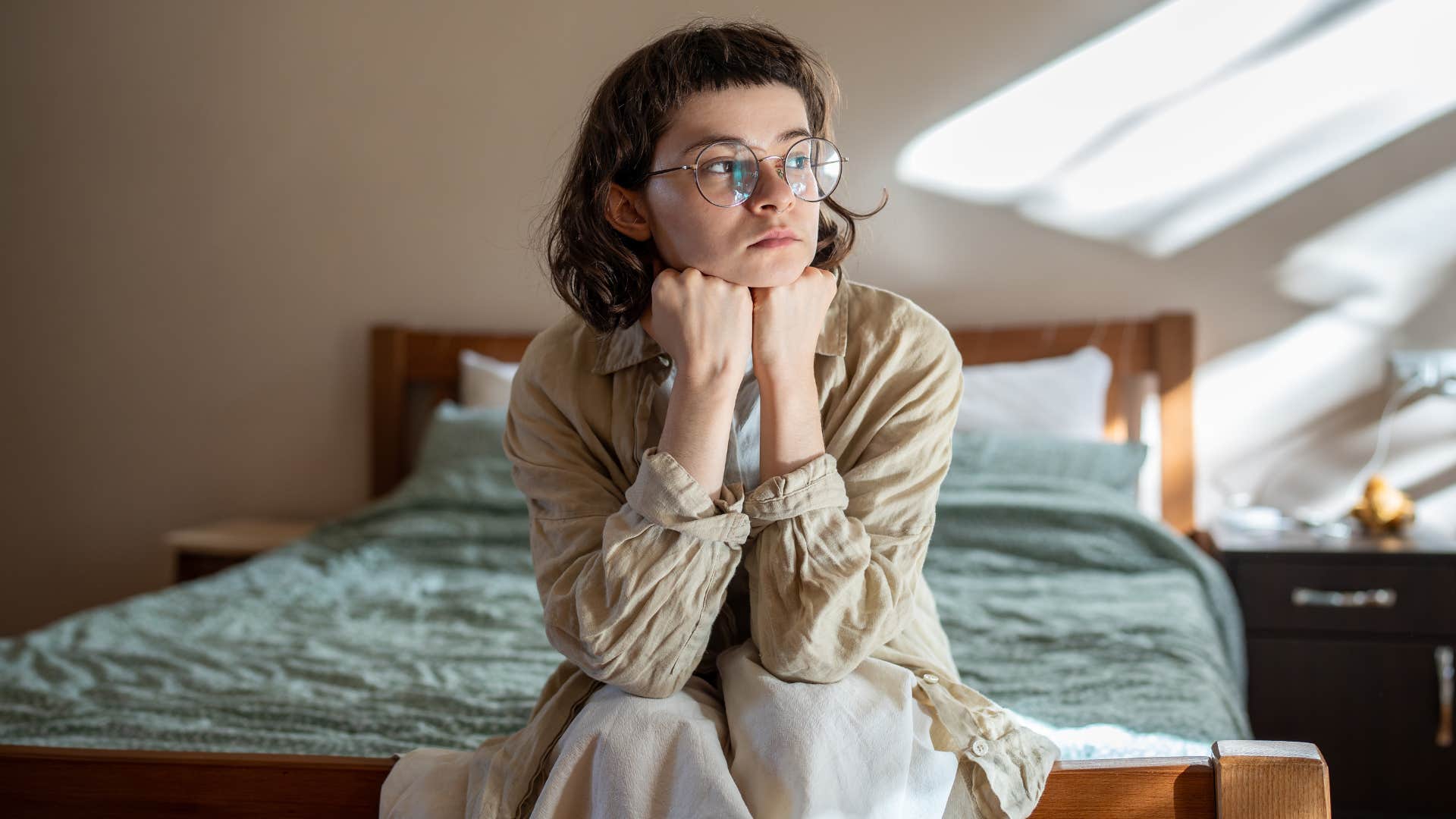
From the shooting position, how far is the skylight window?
257 cm

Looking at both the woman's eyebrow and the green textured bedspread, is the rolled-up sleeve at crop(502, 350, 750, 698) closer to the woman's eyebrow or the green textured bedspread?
the woman's eyebrow

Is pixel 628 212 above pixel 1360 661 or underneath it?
above

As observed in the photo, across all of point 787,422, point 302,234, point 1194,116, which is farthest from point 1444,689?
point 302,234

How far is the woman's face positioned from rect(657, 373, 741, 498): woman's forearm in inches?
4.7

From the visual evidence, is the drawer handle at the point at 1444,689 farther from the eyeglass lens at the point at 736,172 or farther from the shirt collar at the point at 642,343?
the eyeglass lens at the point at 736,172

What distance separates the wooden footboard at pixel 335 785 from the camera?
3.32ft

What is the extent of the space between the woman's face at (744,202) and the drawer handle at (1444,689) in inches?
68.6

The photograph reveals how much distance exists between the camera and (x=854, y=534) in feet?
3.66

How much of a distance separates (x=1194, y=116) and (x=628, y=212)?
1867mm

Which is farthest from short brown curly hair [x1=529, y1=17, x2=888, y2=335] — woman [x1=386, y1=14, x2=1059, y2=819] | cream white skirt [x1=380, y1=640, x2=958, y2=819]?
cream white skirt [x1=380, y1=640, x2=958, y2=819]

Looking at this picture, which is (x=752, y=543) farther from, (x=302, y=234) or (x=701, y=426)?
(x=302, y=234)

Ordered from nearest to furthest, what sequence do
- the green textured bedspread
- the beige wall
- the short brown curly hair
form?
the short brown curly hair → the green textured bedspread → the beige wall

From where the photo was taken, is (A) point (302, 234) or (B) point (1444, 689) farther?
(A) point (302, 234)

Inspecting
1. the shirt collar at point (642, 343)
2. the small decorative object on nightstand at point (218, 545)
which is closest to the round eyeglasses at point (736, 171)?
the shirt collar at point (642, 343)
